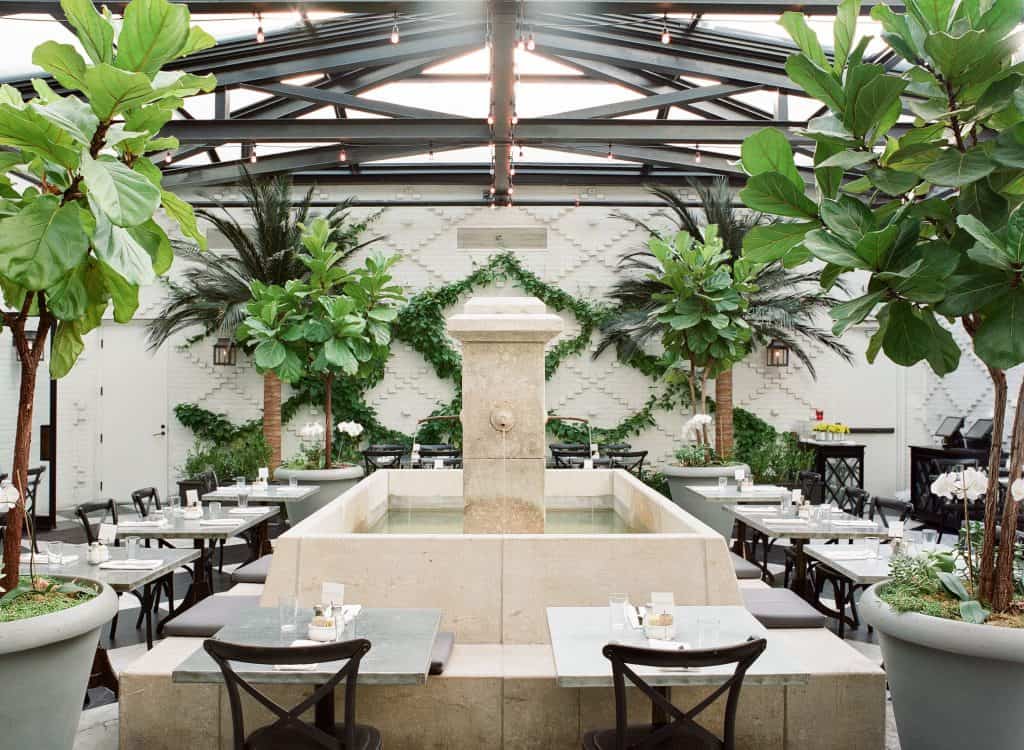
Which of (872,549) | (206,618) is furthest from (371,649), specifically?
(872,549)

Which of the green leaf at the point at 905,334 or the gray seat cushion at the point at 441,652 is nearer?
the green leaf at the point at 905,334

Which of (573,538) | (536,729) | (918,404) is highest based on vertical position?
(918,404)

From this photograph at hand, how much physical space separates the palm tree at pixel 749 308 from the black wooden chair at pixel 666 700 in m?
7.45

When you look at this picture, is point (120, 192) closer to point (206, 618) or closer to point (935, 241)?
point (206, 618)

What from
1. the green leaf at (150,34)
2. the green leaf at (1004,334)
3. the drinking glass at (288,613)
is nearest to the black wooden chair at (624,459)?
the drinking glass at (288,613)

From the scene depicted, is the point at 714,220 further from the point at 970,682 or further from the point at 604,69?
the point at 970,682

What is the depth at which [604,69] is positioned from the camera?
29.8 ft

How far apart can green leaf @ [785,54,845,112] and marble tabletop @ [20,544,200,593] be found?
3798 millimetres

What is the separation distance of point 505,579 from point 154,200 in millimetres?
2365

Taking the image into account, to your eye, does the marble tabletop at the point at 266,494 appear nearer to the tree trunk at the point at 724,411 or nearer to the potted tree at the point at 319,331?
the potted tree at the point at 319,331

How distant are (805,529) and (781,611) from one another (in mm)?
1556

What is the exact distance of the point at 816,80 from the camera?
122 inches

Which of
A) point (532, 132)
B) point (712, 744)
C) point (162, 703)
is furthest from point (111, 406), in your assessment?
point (712, 744)

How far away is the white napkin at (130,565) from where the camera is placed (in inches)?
188
